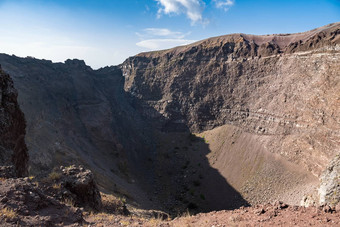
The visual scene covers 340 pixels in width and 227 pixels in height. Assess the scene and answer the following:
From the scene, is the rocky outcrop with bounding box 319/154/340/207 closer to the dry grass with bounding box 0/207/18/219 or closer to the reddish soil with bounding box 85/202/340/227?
the reddish soil with bounding box 85/202/340/227

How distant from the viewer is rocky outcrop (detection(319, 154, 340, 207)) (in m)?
13.3

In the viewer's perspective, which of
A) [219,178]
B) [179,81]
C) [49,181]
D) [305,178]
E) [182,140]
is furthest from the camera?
[179,81]

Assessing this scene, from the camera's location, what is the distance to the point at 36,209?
22.0 feet

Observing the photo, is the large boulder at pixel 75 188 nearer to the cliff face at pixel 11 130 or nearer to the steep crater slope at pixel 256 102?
the cliff face at pixel 11 130

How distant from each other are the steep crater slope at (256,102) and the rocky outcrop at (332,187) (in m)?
8.78

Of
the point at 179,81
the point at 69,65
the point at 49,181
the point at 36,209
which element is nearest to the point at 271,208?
the point at 36,209

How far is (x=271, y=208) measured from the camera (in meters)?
7.73

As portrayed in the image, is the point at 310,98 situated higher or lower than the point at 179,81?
lower

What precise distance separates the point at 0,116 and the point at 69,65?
4542 centimetres

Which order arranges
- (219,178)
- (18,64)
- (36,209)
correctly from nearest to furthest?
(36,209), (219,178), (18,64)

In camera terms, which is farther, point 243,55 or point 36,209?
point 243,55

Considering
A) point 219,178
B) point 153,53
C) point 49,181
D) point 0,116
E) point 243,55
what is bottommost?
point 219,178

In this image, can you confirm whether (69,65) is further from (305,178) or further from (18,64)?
(305,178)

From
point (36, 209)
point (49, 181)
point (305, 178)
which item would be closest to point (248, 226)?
point (36, 209)
